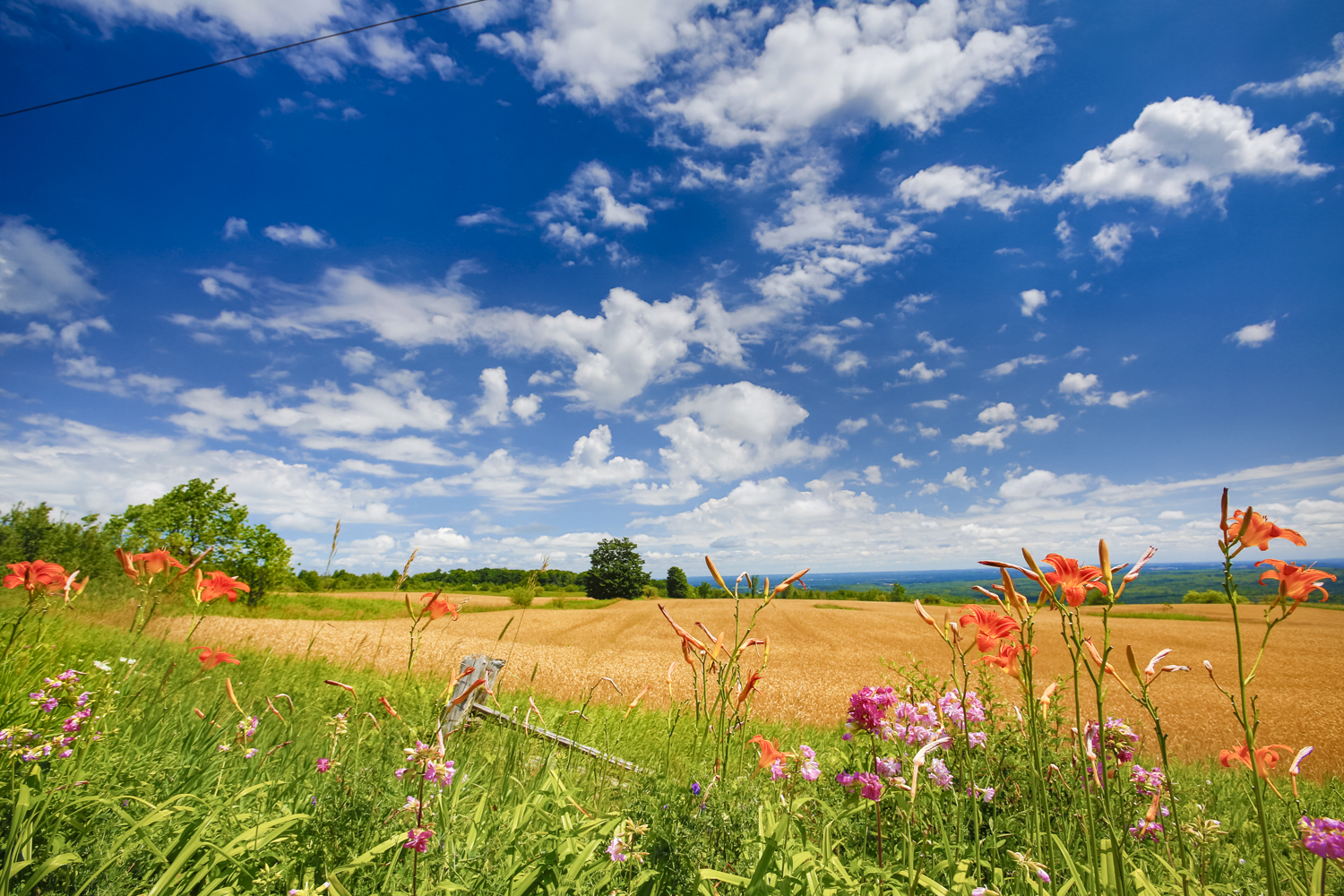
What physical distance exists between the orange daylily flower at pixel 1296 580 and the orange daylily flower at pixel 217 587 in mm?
4147

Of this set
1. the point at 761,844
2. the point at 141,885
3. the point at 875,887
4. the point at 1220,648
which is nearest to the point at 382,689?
the point at 141,885

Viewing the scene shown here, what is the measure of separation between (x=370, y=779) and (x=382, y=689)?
3510 millimetres

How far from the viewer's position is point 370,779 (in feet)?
8.91

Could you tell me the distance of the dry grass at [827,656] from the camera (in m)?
8.10

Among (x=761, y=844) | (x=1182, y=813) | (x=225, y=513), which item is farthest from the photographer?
(x=225, y=513)

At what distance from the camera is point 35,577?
2.53 metres

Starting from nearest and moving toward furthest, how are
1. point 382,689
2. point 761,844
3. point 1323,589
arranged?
1. point 1323,589
2. point 761,844
3. point 382,689

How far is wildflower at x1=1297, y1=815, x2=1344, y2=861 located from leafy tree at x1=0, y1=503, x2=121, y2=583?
14.5 metres

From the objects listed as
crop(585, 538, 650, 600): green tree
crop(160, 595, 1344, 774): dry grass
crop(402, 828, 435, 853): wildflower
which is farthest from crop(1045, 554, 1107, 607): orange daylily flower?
crop(585, 538, 650, 600): green tree

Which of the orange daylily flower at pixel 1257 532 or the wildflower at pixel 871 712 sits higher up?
the orange daylily flower at pixel 1257 532

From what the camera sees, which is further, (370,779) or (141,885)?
(370,779)

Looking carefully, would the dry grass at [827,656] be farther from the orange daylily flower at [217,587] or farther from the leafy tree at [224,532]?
the leafy tree at [224,532]

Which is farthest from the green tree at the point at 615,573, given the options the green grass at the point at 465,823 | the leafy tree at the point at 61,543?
the green grass at the point at 465,823

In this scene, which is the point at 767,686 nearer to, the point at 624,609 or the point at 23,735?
the point at 23,735
